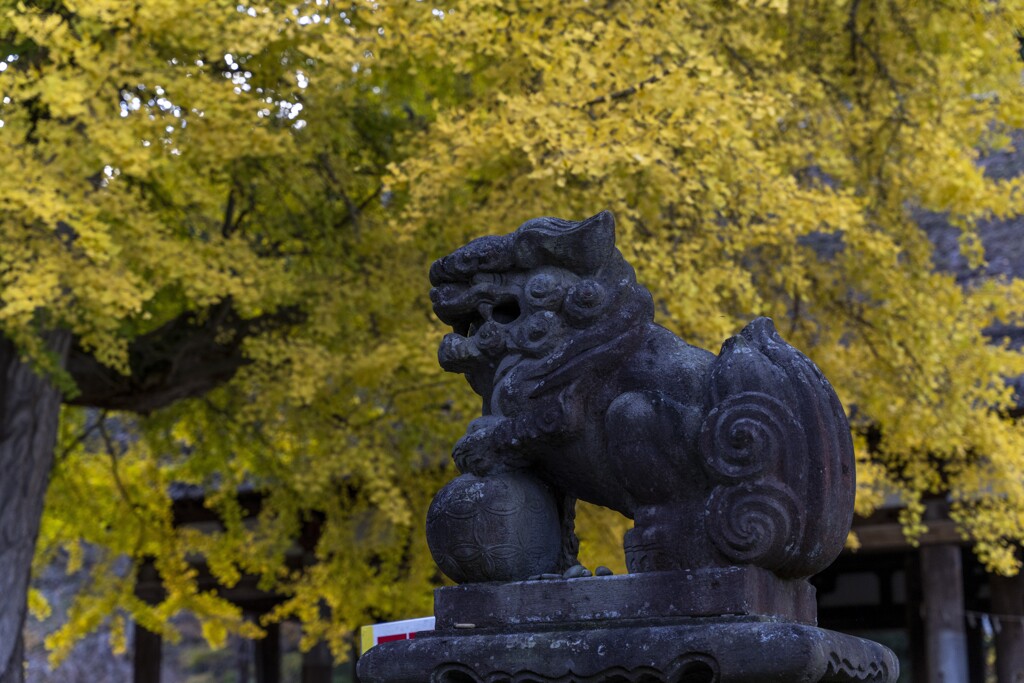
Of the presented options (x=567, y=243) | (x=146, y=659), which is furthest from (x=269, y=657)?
(x=567, y=243)

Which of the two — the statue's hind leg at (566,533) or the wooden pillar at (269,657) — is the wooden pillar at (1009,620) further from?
the wooden pillar at (269,657)

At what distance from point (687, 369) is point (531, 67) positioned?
4617mm

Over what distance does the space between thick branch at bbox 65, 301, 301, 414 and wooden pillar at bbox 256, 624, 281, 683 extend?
26.9ft

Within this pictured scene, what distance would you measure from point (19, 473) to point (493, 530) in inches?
240

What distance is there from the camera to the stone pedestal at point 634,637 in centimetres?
313

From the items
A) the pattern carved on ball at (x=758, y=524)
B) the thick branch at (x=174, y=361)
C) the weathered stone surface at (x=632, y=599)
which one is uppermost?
the thick branch at (x=174, y=361)

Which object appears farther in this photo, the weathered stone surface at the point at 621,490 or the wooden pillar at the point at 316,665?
the wooden pillar at the point at 316,665

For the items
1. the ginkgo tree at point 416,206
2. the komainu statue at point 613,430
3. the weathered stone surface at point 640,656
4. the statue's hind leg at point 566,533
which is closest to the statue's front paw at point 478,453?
the komainu statue at point 613,430

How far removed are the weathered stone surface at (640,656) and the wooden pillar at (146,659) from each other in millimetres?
12296

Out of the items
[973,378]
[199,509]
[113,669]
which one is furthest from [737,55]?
[113,669]

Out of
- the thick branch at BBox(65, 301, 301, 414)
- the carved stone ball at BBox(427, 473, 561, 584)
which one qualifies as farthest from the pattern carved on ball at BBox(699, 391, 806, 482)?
the thick branch at BBox(65, 301, 301, 414)

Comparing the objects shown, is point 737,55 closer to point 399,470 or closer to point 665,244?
point 665,244

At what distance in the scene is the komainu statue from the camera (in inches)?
131

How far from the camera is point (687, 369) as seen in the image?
11.7ft
